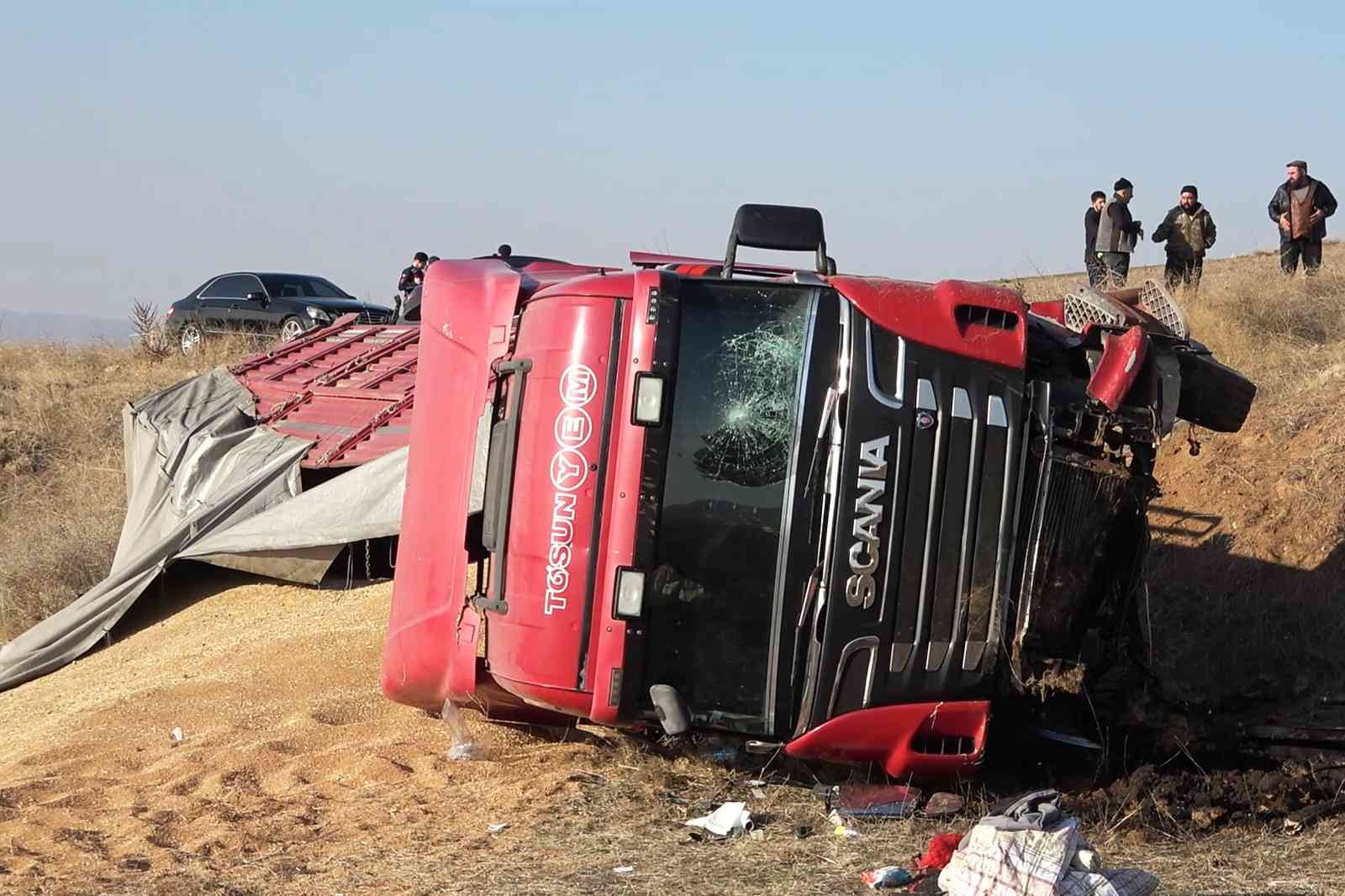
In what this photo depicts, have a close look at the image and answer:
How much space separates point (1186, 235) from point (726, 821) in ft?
35.6

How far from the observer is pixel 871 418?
14.8ft

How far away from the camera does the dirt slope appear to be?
4516 millimetres

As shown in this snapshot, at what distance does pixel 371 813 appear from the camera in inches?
206

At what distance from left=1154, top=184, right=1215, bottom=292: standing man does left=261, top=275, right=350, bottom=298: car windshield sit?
1135cm

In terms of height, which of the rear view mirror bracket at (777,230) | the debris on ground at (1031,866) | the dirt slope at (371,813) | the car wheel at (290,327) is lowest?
the dirt slope at (371,813)

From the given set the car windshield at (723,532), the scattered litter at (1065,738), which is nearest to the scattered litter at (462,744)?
the car windshield at (723,532)

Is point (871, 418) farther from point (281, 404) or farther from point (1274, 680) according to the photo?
point (281, 404)

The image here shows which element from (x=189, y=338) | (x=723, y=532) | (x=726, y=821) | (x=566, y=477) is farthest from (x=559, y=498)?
(x=189, y=338)

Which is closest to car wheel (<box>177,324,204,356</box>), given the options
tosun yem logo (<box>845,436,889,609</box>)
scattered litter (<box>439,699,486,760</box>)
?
scattered litter (<box>439,699,486,760</box>)

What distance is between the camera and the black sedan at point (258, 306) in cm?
1975

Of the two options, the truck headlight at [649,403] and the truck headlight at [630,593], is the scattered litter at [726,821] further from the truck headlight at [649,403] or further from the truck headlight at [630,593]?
the truck headlight at [649,403]

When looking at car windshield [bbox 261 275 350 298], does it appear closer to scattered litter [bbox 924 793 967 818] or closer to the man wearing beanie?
the man wearing beanie

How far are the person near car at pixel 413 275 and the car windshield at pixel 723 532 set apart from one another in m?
12.6

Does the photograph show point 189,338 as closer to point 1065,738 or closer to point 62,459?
point 62,459
